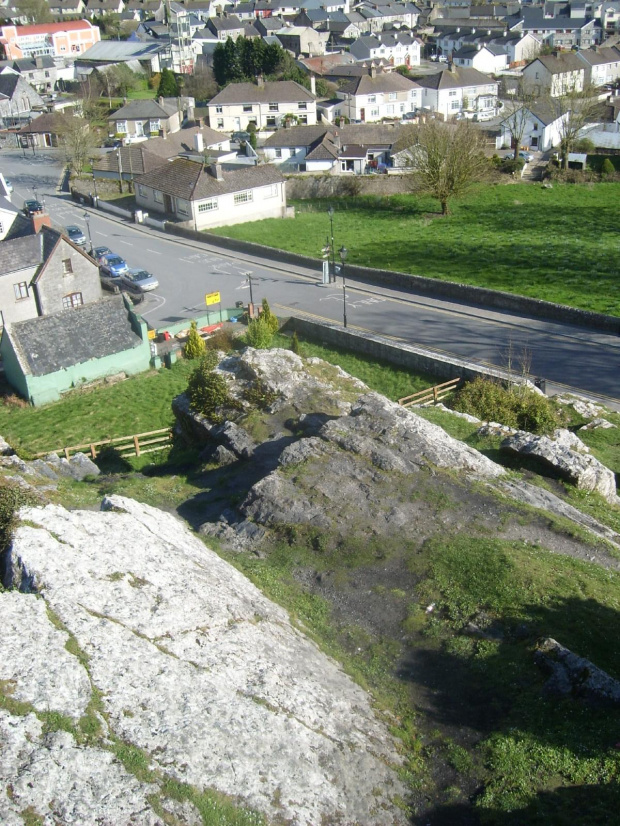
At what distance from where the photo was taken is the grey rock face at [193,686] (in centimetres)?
1126

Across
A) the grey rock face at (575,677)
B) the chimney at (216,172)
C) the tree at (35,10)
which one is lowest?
the grey rock face at (575,677)

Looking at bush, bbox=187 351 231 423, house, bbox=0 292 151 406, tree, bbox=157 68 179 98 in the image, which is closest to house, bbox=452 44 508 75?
tree, bbox=157 68 179 98

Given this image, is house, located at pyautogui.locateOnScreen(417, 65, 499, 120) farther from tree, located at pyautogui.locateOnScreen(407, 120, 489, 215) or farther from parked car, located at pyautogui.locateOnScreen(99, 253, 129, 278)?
parked car, located at pyautogui.locateOnScreen(99, 253, 129, 278)

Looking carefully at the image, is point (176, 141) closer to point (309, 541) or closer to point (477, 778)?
point (309, 541)

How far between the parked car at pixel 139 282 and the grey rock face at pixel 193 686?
31687mm

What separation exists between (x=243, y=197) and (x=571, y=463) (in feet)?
148

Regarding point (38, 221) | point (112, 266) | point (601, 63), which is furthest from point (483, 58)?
point (38, 221)

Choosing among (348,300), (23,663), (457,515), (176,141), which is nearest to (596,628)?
(457,515)

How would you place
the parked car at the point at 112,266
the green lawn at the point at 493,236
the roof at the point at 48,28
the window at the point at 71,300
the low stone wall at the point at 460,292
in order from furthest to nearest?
the roof at the point at 48,28, the parked car at the point at 112,266, the green lawn at the point at 493,236, the window at the point at 71,300, the low stone wall at the point at 460,292

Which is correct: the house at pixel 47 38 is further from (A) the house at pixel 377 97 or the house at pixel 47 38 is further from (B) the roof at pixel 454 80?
(B) the roof at pixel 454 80

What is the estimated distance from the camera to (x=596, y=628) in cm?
1559

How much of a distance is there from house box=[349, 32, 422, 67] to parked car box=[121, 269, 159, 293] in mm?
99965

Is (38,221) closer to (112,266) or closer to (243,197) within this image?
(112,266)

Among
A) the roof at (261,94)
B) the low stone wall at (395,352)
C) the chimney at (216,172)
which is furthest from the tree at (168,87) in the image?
the low stone wall at (395,352)
